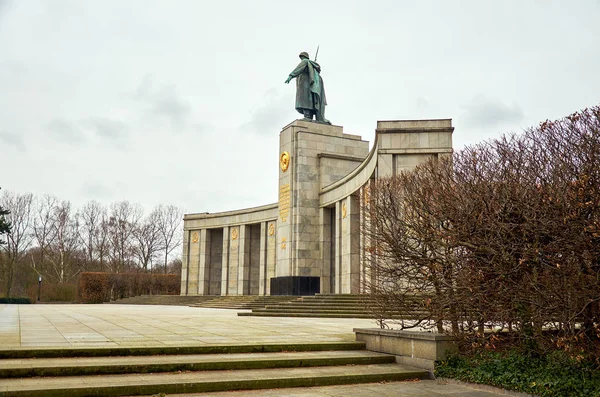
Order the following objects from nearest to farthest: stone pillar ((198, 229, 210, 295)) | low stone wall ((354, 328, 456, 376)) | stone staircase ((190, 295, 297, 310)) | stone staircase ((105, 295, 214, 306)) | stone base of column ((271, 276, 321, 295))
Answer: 1. low stone wall ((354, 328, 456, 376))
2. stone staircase ((190, 295, 297, 310))
3. stone base of column ((271, 276, 321, 295))
4. stone staircase ((105, 295, 214, 306))
5. stone pillar ((198, 229, 210, 295))

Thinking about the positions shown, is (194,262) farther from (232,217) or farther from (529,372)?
(529,372)

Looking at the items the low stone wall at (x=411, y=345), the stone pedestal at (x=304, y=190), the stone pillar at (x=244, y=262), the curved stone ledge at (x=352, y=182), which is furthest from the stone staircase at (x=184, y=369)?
the stone pillar at (x=244, y=262)

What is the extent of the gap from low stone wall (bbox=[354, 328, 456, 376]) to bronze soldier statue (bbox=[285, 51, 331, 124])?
27.3 m

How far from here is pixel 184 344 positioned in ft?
33.6

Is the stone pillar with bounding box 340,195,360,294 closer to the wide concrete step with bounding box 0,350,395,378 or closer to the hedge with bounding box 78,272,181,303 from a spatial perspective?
the wide concrete step with bounding box 0,350,395,378

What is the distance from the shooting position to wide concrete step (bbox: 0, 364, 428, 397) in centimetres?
732

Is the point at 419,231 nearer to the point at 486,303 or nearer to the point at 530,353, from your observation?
the point at 486,303

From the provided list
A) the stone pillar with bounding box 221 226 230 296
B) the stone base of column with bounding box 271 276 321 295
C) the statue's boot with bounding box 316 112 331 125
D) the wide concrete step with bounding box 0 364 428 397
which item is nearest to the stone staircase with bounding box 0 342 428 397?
the wide concrete step with bounding box 0 364 428 397

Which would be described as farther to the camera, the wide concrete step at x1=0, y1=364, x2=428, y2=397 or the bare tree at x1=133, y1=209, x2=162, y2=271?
the bare tree at x1=133, y1=209, x2=162, y2=271

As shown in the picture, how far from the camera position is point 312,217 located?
117ft

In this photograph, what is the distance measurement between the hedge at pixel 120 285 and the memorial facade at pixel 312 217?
5657 mm

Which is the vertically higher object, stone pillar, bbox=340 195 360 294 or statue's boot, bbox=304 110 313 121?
statue's boot, bbox=304 110 313 121

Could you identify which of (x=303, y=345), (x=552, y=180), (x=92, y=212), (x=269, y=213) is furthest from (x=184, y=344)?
(x=92, y=212)

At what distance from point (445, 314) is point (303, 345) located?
9.40ft
